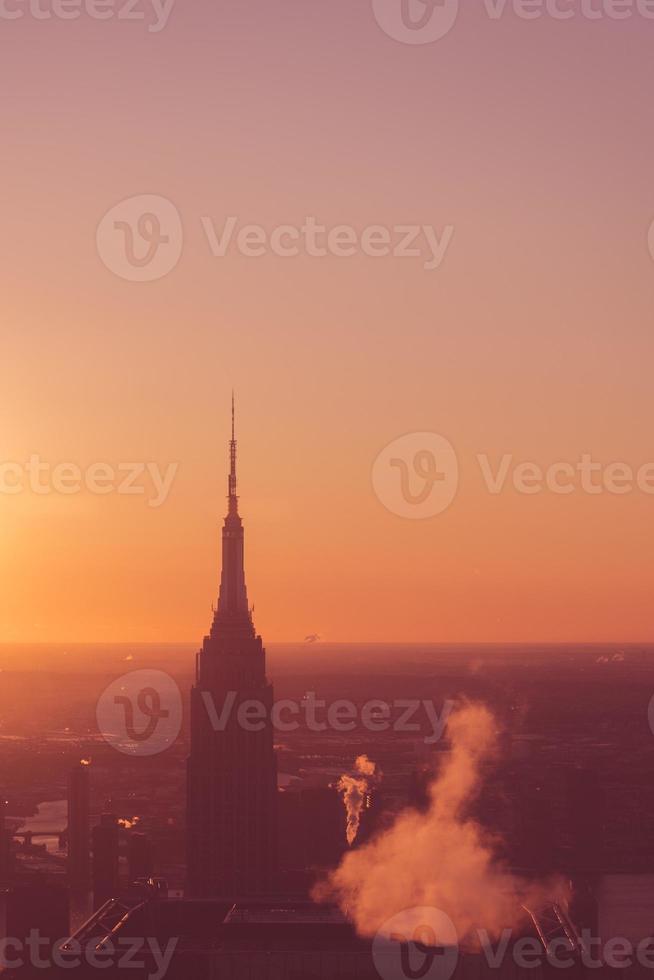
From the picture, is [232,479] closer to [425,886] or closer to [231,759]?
[231,759]

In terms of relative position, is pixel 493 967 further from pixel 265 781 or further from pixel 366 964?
pixel 265 781

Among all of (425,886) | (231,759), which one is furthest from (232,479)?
(425,886)

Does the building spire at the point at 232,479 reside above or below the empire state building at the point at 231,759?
above

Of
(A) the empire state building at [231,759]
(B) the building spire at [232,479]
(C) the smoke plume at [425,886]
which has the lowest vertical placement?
(C) the smoke plume at [425,886]

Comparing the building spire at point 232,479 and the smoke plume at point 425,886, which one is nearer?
the smoke plume at point 425,886

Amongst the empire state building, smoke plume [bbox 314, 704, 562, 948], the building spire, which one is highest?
the building spire

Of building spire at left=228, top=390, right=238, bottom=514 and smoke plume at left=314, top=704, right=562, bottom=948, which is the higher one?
building spire at left=228, top=390, right=238, bottom=514

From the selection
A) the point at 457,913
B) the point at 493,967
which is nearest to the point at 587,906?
the point at 457,913

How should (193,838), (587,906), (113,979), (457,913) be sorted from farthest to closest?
(193,838), (587,906), (457,913), (113,979)
